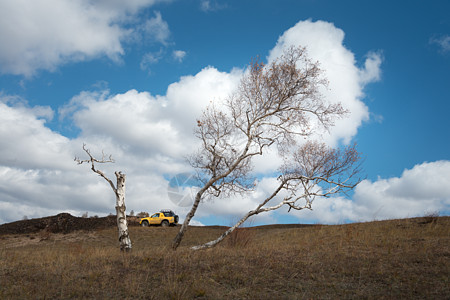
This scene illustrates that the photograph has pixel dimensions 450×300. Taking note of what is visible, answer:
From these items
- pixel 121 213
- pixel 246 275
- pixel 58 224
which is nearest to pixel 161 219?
pixel 58 224

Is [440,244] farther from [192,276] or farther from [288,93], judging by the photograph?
[192,276]

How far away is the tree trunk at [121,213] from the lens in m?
13.8

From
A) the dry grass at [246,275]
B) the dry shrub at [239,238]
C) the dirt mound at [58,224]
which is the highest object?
the dirt mound at [58,224]

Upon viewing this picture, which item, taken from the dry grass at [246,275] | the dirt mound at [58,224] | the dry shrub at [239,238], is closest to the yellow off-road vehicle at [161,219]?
the dirt mound at [58,224]

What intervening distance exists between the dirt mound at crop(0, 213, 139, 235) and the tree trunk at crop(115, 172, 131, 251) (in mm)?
15655

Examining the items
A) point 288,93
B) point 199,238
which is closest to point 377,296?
point 288,93

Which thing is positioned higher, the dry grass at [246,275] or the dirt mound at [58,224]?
the dirt mound at [58,224]

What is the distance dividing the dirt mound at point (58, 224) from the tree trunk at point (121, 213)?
51.4 ft

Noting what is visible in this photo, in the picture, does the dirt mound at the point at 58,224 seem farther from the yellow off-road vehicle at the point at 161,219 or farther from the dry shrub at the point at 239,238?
the dry shrub at the point at 239,238

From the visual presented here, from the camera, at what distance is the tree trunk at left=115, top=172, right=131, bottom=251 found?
1375 cm

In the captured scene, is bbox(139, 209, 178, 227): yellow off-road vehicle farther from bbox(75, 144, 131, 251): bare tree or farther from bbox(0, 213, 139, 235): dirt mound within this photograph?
bbox(75, 144, 131, 251): bare tree

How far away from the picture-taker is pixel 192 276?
7738 mm

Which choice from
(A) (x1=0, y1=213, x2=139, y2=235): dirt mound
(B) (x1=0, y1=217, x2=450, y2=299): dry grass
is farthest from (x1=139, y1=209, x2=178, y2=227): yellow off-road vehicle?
(B) (x1=0, y1=217, x2=450, y2=299): dry grass

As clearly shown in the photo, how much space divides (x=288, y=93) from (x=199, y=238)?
41.7 feet
